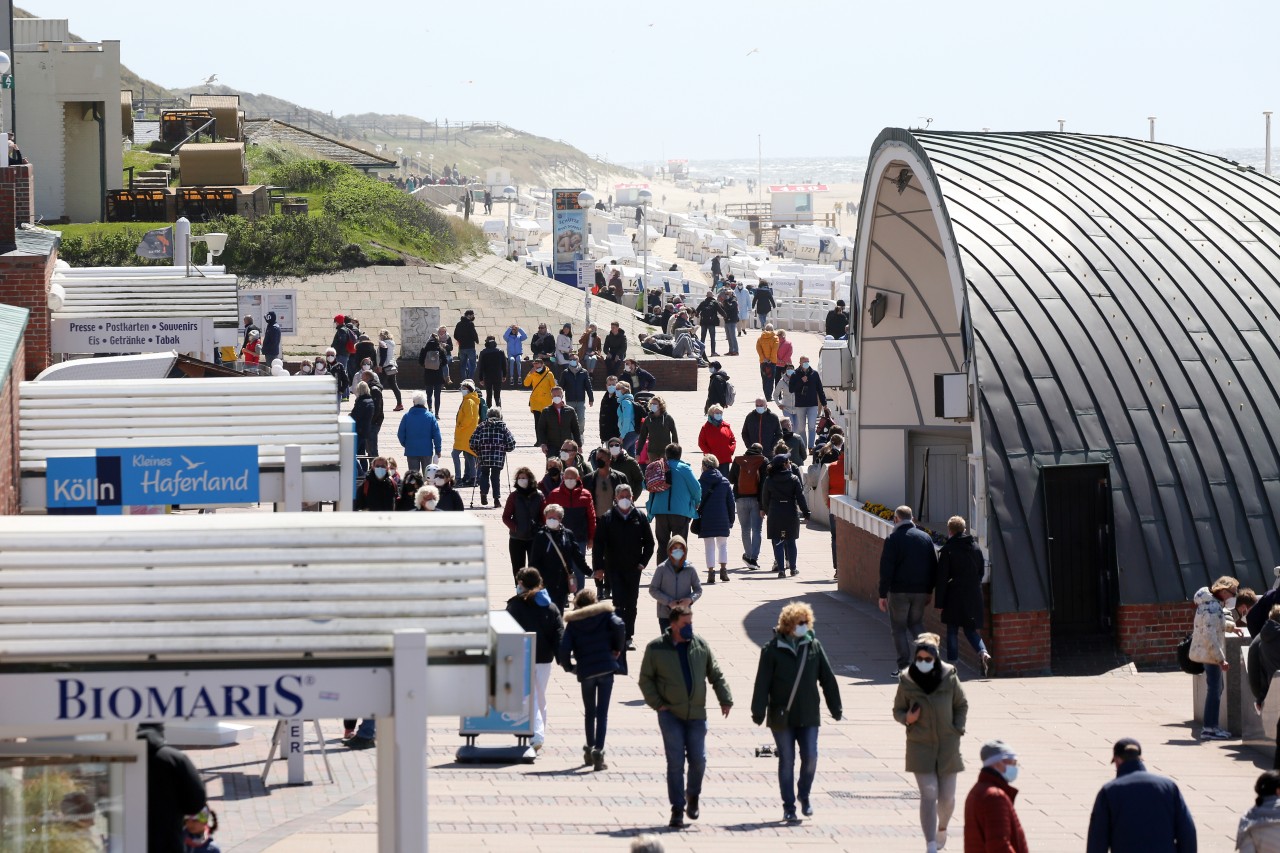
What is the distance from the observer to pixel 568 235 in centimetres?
4966

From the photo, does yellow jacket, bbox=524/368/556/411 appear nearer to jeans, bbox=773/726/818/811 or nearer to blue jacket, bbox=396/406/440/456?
blue jacket, bbox=396/406/440/456

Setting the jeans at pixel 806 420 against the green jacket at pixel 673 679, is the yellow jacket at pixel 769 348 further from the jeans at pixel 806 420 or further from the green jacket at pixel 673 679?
the green jacket at pixel 673 679

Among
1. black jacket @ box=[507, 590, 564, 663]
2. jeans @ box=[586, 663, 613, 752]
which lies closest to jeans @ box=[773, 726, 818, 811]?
jeans @ box=[586, 663, 613, 752]

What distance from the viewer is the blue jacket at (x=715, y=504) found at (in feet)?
64.7

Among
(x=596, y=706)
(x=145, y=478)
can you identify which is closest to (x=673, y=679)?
(x=596, y=706)

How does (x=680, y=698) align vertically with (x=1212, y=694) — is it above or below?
above

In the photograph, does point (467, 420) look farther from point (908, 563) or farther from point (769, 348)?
point (769, 348)

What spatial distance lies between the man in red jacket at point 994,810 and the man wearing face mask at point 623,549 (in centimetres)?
750

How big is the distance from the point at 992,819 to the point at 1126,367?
9.10 metres

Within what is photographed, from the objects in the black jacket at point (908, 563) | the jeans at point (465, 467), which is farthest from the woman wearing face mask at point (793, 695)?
the jeans at point (465, 467)

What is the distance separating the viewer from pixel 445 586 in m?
7.45

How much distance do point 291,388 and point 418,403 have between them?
31.1 feet

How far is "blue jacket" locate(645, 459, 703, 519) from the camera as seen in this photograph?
19234mm

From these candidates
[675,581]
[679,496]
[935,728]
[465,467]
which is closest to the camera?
[935,728]
